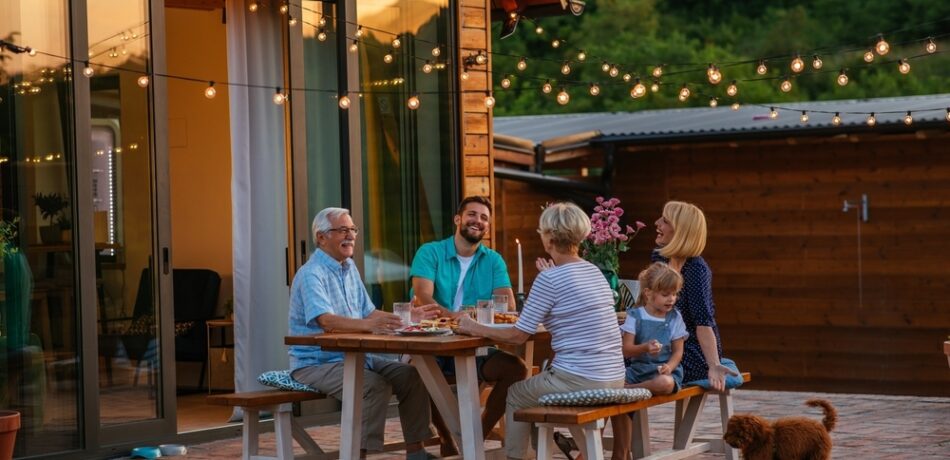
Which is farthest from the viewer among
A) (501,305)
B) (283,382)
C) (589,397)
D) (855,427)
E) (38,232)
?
(855,427)

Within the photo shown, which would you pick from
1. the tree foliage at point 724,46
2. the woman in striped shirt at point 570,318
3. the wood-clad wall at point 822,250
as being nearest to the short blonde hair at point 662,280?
the woman in striped shirt at point 570,318

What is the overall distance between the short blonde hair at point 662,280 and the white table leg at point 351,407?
1.16m

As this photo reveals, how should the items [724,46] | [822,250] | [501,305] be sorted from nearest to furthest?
[501,305]
[822,250]
[724,46]

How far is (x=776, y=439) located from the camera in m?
5.09

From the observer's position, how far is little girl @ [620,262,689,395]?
536 cm

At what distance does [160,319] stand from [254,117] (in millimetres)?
1374

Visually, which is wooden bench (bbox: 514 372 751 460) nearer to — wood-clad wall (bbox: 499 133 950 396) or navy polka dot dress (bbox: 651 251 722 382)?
navy polka dot dress (bbox: 651 251 722 382)

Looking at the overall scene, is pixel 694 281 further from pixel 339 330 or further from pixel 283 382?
pixel 283 382

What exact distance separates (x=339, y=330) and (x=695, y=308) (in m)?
1.46

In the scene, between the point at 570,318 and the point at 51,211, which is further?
the point at 51,211

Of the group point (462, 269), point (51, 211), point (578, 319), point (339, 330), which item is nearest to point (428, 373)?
point (339, 330)

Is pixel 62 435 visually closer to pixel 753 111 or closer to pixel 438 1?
pixel 438 1

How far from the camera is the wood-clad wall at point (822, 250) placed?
1121 cm

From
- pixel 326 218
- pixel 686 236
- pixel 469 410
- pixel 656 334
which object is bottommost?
pixel 469 410
